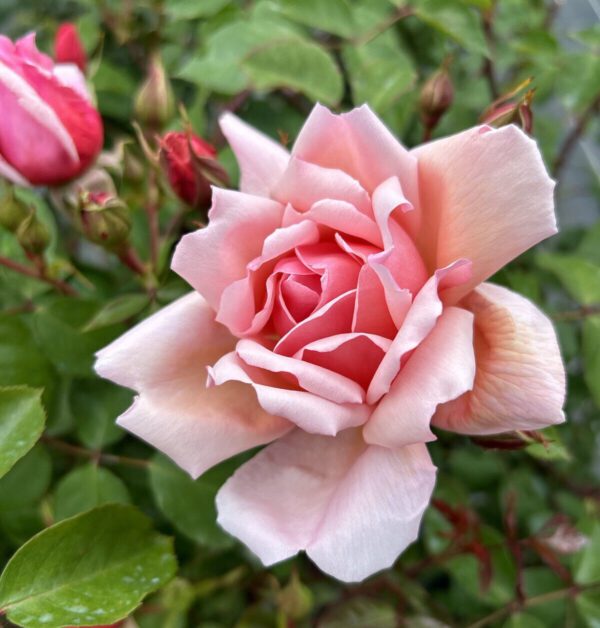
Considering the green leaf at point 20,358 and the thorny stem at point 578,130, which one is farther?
the thorny stem at point 578,130

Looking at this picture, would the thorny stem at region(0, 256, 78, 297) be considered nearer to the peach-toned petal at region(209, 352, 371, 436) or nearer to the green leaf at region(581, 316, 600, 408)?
the peach-toned petal at region(209, 352, 371, 436)

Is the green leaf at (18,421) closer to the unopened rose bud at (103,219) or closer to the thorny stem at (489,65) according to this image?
the unopened rose bud at (103,219)

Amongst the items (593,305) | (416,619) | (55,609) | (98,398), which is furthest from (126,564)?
(593,305)

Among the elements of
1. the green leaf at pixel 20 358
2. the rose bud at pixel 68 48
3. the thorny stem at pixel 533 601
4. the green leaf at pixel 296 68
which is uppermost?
the rose bud at pixel 68 48

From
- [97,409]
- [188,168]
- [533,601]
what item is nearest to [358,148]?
[188,168]

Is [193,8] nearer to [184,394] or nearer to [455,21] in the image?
[455,21]

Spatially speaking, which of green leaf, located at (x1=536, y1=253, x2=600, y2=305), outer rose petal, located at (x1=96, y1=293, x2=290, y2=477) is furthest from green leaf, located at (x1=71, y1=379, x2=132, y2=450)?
green leaf, located at (x1=536, y1=253, x2=600, y2=305)

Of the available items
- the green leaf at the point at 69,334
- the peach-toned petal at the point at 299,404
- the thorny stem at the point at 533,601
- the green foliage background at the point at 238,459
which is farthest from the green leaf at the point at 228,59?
the thorny stem at the point at 533,601

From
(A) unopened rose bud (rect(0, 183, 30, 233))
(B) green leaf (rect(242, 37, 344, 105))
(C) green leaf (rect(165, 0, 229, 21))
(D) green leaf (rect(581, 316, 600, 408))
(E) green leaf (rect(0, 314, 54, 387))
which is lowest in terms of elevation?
(D) green leaf (rect(581, 316, 600, 408))
